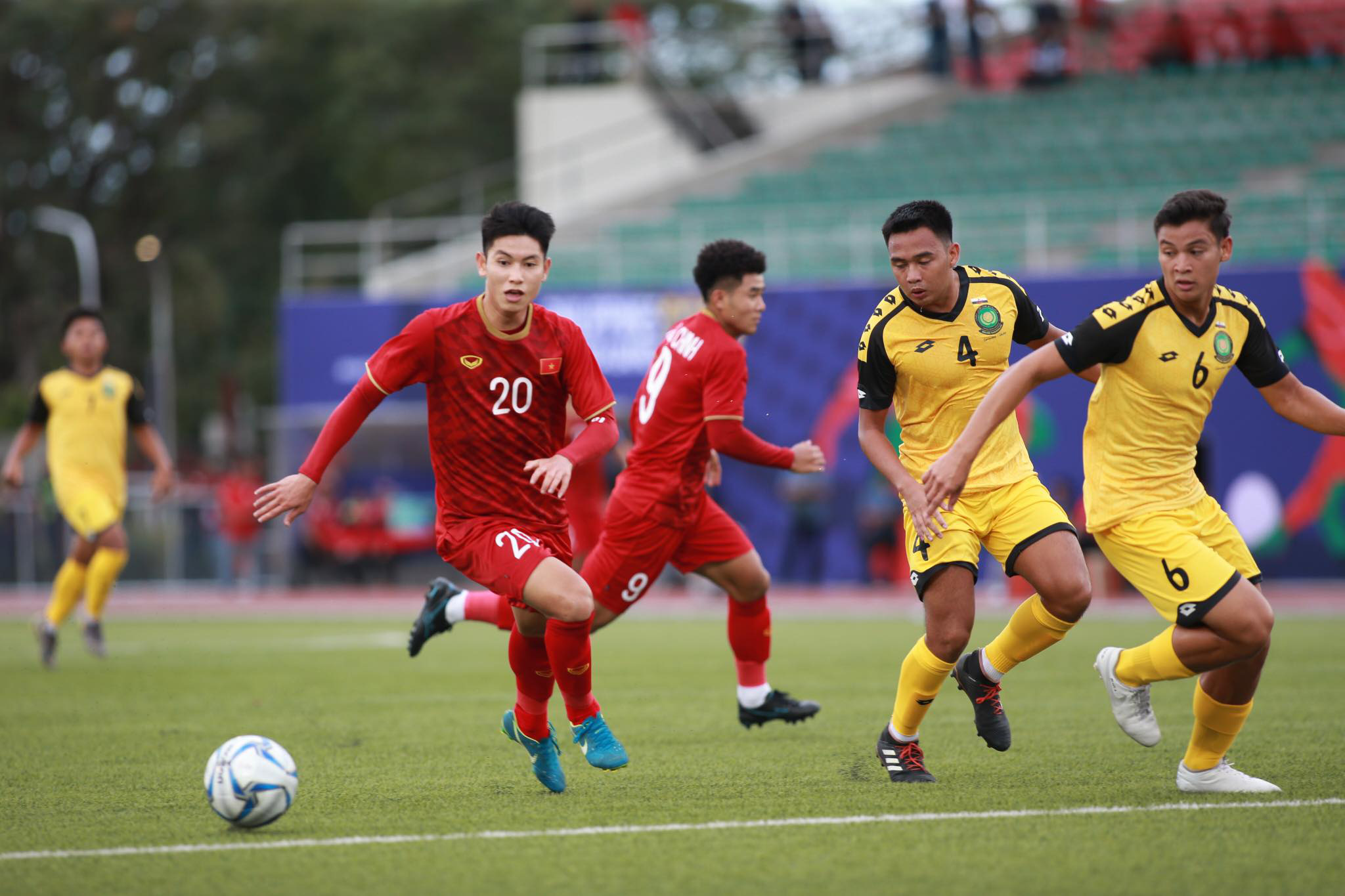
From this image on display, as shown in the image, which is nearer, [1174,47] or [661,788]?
[661,788]

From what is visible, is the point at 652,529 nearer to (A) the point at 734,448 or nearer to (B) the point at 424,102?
(A) the point at 734,448

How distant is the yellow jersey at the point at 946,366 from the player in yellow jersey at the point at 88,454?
7.28 meters

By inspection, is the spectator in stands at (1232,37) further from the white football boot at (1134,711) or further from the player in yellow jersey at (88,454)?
the white football boot at (1134,711)

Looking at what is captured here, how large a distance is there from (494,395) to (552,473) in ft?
2.25

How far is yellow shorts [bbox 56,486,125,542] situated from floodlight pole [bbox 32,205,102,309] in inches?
1081

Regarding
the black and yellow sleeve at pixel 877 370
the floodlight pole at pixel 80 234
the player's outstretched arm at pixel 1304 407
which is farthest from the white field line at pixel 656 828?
the floodlight pole at pixel 80 234

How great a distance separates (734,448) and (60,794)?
10.9 feet

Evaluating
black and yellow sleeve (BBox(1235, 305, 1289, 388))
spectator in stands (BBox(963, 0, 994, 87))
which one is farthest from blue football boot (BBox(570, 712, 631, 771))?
spectator in stands (BBox(963, 0, 994, 87))

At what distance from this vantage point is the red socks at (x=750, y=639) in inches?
317

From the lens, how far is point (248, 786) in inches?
209

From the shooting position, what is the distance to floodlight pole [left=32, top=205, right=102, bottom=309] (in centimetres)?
3834

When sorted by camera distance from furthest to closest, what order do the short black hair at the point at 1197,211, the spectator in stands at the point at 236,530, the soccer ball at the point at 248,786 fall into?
the spectator in stands at the point at 236,530, the short black hair at the point at 1197,211, the soccer ball at the point at 248,786

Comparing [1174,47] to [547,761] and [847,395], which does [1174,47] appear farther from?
[547,761]

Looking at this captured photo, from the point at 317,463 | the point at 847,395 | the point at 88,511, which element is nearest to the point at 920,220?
the point at 317,463
